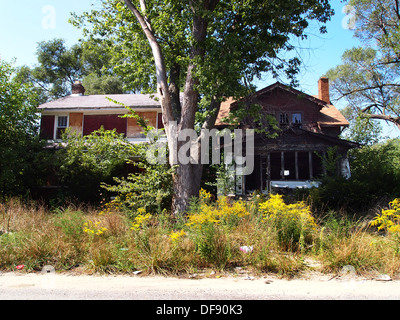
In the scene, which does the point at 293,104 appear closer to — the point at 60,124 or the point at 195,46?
the point at 195,46

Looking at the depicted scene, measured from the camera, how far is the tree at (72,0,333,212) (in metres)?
9.51

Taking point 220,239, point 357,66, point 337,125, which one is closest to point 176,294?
point 220,239

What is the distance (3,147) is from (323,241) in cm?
1465

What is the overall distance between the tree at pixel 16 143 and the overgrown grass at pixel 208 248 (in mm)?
8389

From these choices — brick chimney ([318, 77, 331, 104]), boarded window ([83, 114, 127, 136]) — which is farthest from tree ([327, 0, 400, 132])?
boarded window ([83, 114, 127, 136])

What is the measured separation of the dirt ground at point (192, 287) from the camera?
14.1ft

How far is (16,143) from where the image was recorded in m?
14.7

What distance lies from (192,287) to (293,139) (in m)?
13.4

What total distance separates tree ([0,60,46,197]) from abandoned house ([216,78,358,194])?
32.7 ft

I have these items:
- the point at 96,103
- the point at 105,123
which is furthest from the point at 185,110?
the point at 96,103

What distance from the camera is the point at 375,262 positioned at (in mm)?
5363

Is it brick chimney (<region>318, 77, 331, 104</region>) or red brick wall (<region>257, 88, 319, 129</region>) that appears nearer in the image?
red brick wall (<region>257, 88, 319, 129</region>)

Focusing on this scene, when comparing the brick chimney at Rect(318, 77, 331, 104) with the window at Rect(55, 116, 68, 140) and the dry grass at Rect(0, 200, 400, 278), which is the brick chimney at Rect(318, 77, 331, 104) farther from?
the window at Rect(55, 116, 68, 140)

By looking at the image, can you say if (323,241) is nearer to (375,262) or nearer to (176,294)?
(375,262)
